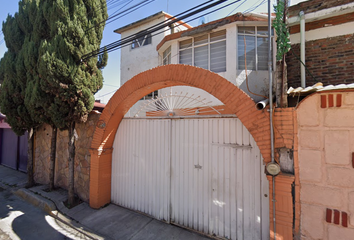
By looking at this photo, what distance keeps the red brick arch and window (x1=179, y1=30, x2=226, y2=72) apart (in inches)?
101

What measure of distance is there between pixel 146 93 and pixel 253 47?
3.74 m

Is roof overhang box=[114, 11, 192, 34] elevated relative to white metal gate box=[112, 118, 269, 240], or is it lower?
elevated

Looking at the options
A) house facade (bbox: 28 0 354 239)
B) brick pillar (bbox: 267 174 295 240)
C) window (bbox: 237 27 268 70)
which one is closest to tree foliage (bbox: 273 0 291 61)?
house facade (bbox: 28 0 354 239)

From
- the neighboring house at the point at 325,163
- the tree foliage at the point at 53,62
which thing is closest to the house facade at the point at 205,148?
the neighboring house at the point at 325,163

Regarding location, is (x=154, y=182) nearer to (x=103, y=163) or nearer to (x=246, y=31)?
(x=103, y=163)

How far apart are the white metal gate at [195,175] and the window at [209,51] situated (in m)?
2.91

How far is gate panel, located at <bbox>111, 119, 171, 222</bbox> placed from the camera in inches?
160

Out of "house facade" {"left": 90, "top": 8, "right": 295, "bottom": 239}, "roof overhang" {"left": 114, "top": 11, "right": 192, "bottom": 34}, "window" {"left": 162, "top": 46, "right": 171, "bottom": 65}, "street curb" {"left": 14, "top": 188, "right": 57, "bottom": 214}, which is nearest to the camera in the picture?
"house facade" {"left": 90, "top": 8, "right": 295, "bottom": 239}

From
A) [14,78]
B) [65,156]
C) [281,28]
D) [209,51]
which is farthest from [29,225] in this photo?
[209,51]

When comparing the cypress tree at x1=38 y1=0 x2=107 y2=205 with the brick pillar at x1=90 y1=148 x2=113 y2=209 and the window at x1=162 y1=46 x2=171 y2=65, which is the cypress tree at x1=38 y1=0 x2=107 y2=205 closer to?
the brick pillar at x1=90 y1=148 x2=113 y2=209

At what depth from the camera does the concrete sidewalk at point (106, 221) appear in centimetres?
357

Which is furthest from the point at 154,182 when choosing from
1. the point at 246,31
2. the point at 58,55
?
the point at 246,31

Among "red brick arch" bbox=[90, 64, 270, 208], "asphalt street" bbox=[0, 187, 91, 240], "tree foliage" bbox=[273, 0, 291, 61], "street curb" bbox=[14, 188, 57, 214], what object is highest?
"tree foliage" bbox=[273, 0, 291, 61]

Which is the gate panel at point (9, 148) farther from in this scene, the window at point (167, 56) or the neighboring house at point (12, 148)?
the window at point (167, 56)
